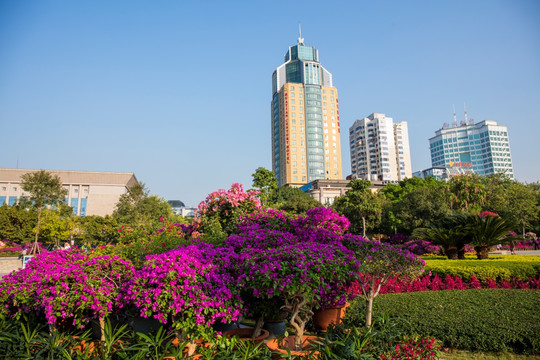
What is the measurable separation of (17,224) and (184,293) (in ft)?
133

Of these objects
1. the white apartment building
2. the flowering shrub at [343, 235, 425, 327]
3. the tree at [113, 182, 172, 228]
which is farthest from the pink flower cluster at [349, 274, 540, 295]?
the white apartment building

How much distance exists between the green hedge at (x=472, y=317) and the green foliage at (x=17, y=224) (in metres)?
38.5

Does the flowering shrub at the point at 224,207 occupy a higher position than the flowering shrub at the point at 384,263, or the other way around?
the flowering shrub at the point at 224,207

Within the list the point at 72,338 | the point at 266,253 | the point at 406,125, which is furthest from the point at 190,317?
the point at 406,125

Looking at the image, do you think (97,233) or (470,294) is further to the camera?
(97,233)

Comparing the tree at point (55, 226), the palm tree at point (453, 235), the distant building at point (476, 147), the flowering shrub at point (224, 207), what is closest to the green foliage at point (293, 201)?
the tree at point (55, 226)

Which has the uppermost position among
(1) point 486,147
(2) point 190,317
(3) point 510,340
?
(1) point 486,147

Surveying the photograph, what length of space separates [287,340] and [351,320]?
1.42 m

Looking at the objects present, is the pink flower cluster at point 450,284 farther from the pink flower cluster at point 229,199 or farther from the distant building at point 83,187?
the distant building at point 83,187

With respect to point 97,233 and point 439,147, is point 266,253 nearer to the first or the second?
point 97,233

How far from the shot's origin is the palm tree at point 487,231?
11859 mm

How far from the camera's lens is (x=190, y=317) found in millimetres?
4215

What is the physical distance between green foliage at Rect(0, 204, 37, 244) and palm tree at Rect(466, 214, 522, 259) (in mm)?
38149

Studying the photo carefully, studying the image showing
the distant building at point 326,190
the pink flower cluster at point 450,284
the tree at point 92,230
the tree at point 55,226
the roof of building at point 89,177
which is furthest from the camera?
the distant building at point 326,190
